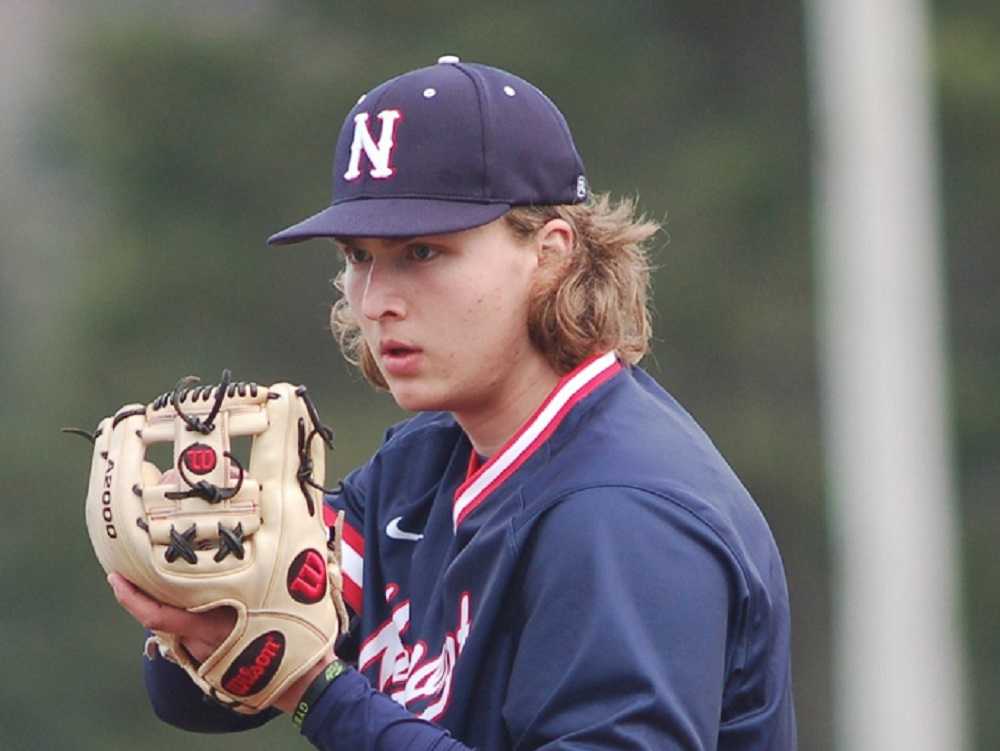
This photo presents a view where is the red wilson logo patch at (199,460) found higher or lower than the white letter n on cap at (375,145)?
lower

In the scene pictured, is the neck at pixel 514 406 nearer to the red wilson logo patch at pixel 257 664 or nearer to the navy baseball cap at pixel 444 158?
the navy baseball cap at pixel 444 158

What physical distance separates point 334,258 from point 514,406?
1398 centimetres

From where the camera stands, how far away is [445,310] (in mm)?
4062

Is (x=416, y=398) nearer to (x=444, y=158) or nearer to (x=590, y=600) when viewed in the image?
(x=444, y=158)

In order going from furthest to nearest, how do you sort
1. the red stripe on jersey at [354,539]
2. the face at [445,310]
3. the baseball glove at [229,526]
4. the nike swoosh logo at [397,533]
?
the red stripe on jersey at [354,539]
the nike swoosh logo at [397,533]
the face at [445,310]
the baseball glove at [229,526]

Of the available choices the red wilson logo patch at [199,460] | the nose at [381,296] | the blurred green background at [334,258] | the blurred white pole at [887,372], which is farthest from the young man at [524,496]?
the blurred green background at [334,258]

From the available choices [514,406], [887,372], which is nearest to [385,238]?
[514,406]

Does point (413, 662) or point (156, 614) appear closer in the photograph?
point (156, 614)

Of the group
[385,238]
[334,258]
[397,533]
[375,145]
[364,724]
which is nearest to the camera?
[364,724]

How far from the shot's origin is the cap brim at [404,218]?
4.00 meters

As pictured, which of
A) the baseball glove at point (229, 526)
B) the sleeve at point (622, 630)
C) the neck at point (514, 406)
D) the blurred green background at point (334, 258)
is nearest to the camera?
the sleeve at point (622, 630)

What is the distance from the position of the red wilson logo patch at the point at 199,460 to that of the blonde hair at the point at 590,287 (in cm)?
40

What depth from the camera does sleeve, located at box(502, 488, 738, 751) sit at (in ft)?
12.4

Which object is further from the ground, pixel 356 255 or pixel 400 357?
pixel 356 255
